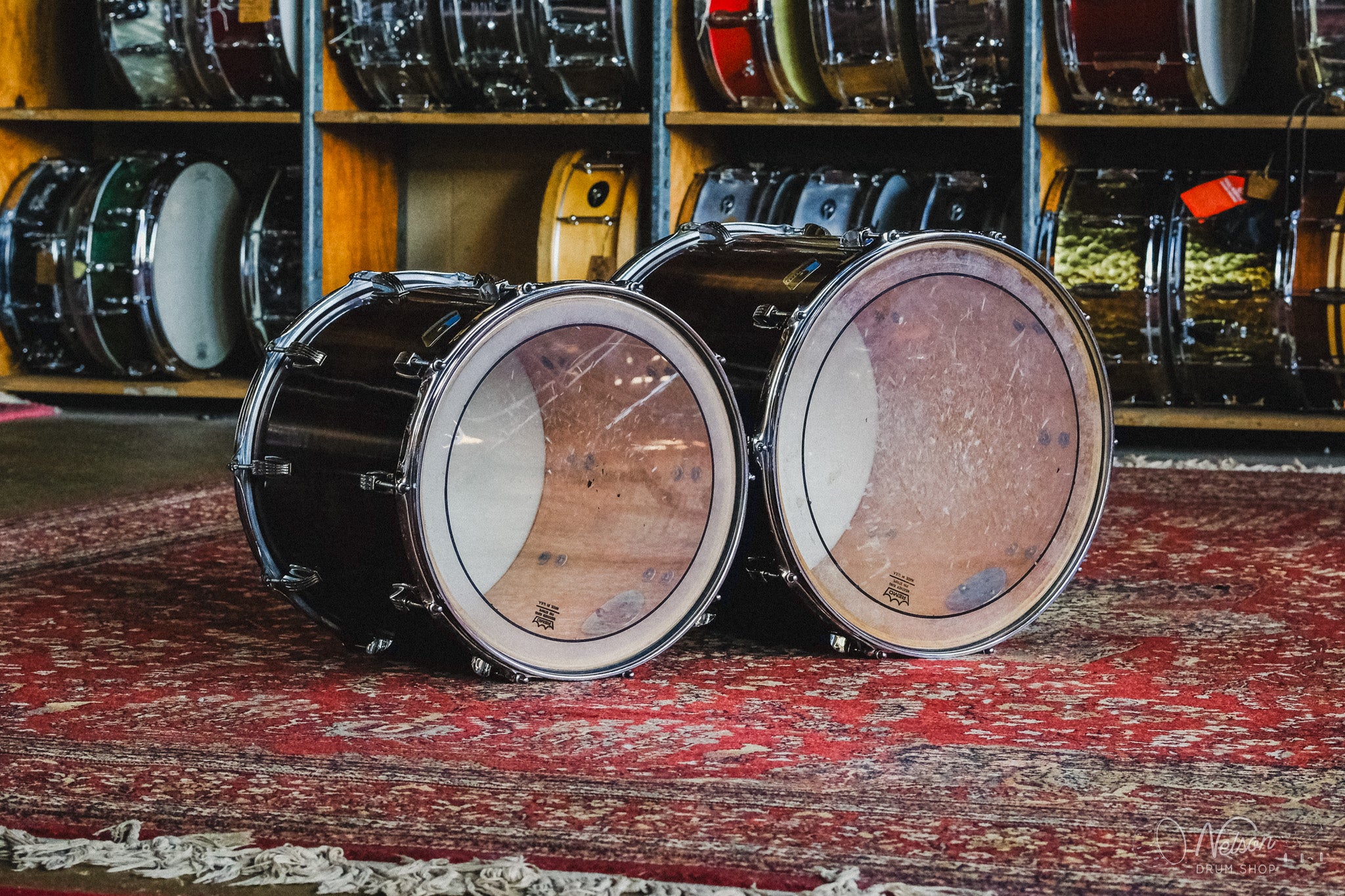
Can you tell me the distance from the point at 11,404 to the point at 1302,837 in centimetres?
443

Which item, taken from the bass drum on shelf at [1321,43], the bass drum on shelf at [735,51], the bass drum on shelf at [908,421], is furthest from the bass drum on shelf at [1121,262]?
the bass drum on shelf at [908,421]

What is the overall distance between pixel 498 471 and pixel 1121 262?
2.38 metres

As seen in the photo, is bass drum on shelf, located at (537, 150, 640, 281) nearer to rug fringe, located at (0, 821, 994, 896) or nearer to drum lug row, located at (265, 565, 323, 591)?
drum lug row, located at (265, 565, 323, 591)

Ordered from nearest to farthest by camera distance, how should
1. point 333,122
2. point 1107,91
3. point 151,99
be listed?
1. point 1107,91
2. point 333,122
3. point 151,99

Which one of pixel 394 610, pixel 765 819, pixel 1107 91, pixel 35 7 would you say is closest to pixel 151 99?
pixel 35 7

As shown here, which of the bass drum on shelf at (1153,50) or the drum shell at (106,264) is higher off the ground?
the bass drum on shelf at (1153,50)

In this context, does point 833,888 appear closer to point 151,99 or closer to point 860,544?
point 860,544

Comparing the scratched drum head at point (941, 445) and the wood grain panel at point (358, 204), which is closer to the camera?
the scratched drum head at point (941, 445)

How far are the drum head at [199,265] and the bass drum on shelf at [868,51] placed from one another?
1.98m

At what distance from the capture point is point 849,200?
4.16m

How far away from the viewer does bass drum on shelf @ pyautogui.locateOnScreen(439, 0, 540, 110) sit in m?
4.18

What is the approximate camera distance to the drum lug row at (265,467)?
1.88 m

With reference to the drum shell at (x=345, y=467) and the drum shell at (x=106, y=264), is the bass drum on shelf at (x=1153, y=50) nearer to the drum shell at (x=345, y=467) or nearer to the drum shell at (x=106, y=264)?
the drum shell at (x=345, y=467)

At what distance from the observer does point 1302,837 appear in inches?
52.5
